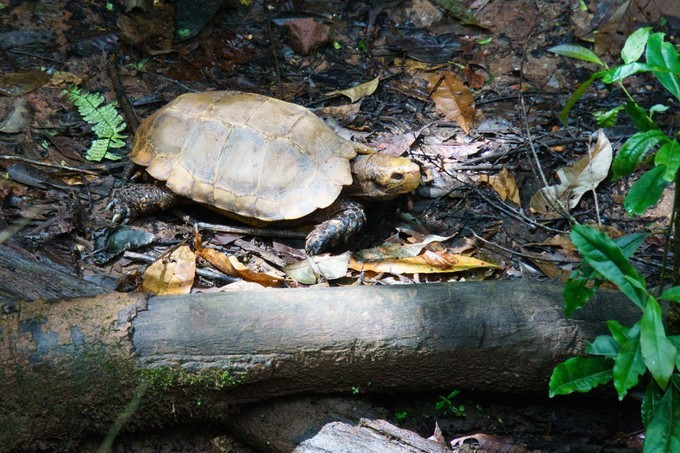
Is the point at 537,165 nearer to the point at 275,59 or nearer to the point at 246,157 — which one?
the point at 246,157

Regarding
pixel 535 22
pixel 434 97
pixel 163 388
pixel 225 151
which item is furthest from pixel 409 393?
pixel 535 22

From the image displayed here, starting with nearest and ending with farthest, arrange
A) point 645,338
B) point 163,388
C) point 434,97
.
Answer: point 645,338 < point 163,388 < point 434,97

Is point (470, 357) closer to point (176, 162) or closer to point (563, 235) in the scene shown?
point (563, 235)

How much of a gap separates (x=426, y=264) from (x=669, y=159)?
89.5 inches

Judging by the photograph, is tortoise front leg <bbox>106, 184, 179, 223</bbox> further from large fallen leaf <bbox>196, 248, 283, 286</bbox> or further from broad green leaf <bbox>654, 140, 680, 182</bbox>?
broad green leaf <bbox>654, 140, 680, 182</bbox>

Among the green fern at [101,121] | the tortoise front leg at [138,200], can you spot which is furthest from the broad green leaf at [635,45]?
the green fern at [101,121]

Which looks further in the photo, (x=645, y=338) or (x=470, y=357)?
(x=470, y=357)

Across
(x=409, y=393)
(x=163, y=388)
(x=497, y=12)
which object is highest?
(x=497, y=12)

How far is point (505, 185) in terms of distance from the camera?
17.4ft

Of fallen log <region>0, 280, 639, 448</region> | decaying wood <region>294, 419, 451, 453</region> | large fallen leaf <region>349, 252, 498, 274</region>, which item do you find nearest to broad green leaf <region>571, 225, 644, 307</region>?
fallen log <region>0, 280, 639, 448</region>

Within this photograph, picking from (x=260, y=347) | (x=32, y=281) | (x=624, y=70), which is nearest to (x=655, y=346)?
(x=624, y=70)

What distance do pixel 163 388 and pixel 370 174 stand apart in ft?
8.56

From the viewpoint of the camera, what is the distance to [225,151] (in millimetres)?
5027

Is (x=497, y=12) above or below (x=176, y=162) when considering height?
above
